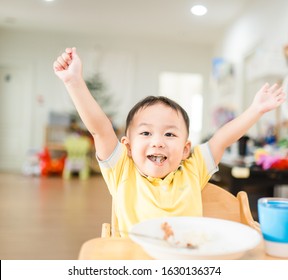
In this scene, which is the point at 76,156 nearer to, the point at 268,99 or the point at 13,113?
the point at 13,113

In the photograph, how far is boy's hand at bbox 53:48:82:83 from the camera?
0.36 metres

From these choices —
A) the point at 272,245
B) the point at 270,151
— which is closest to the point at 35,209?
the point at 272,245

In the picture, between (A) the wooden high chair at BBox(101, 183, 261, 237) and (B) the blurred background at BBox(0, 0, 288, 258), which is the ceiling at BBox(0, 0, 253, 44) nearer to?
(B) the blurred background at BBox(0, 0, 288, 258)

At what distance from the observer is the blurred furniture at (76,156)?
76 centimetres

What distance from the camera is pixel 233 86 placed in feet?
3.27

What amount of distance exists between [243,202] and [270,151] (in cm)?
75

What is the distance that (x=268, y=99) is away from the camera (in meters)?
0.41

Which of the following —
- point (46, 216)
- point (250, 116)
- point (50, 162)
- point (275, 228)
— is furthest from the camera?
point (50, 162)

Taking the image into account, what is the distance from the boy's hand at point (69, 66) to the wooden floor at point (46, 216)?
22 cm

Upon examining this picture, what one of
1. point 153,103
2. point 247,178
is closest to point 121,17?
point 153,103

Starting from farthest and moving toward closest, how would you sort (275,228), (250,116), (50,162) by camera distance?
(50,162) → (250,116) → (275,228)

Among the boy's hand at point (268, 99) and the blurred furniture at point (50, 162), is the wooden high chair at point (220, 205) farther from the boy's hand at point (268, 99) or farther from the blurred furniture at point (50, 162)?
the blurred furniture at point (50, 162)

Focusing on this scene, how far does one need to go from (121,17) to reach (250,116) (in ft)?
1.00

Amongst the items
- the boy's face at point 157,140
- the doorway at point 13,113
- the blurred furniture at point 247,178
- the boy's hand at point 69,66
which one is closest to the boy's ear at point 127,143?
the boy's face at point 157,140
